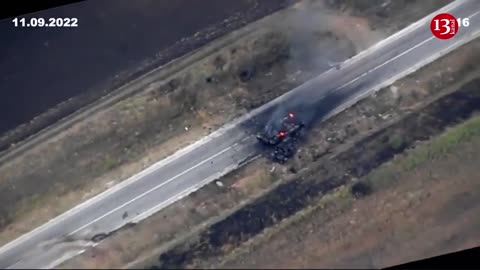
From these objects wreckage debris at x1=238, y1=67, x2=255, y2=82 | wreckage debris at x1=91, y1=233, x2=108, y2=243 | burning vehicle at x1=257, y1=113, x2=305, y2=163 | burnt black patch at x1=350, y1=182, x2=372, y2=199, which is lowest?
burnt black patch at x1=350, y1=182, x2=372, y2=199

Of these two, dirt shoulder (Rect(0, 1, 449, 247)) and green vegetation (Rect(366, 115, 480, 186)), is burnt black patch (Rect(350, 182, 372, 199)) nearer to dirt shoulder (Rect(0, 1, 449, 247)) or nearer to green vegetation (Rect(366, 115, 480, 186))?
green vegetation (Rect(366, 115, 480, 186))

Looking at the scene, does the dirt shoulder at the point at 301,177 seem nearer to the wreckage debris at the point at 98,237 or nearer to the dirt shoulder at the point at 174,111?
the wreckage debris at the point at 98,237

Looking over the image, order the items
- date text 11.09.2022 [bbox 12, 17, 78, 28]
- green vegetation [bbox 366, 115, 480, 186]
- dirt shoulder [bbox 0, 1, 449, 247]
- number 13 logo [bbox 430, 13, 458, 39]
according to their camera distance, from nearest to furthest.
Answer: green vegetation [bbox 366, 115, 480, 186] < dirt shoulder [bbox 0, 1, 449, 247] < date text 11.09.2022 [bbox 12, 17, 78, 28] < number 13 logo [bbox 430, 13, 458, 39]

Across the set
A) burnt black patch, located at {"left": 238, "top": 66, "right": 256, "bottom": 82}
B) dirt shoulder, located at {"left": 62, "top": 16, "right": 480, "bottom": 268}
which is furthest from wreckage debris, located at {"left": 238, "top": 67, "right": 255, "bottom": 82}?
dirt shoulder, located at {"left": 62, "top": 16, "right": 480, "bottom": 268}

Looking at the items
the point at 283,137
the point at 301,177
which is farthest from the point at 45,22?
the point at 301,177

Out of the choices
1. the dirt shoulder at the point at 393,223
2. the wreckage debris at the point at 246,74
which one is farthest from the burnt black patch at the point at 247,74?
the dirt shoulder at the point at 393,223

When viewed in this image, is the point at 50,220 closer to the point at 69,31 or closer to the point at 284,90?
the point at 69,31
